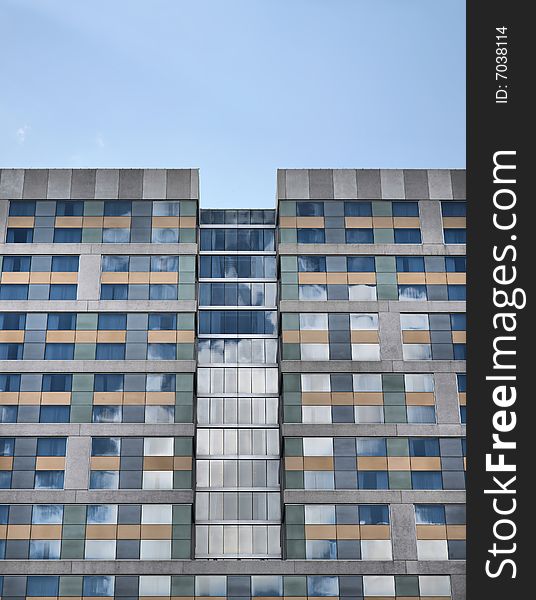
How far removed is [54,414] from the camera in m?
62.3

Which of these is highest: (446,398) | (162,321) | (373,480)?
(162,321)

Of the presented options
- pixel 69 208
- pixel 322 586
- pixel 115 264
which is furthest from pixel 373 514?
pixel 69 208

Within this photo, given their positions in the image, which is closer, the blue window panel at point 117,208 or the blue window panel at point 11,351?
the blue window panel at point 11,351

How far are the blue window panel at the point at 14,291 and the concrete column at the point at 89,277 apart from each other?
429 cm

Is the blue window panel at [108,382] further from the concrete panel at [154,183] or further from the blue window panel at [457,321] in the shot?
the blue window panel at [457,321]

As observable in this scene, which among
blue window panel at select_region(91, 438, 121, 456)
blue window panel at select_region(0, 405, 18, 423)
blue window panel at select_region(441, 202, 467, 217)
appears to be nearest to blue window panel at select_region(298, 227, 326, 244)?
blue window panel at select_region(441, 202, 467, 217)

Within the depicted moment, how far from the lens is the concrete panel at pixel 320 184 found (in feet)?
224

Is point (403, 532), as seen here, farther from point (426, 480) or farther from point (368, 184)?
point (368, 184)

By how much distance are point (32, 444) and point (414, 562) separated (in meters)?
28.7

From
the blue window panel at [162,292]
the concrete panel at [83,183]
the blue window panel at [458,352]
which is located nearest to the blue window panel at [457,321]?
the blue window panel at [458,352]

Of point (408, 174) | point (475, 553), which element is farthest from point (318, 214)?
point (475, 553)

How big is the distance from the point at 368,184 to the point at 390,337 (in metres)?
13.0

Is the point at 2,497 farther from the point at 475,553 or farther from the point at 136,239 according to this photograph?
the point at 475,553

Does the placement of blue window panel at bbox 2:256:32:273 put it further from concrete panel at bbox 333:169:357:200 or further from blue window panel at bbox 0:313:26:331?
concrete panel at bbox 333:169:357:200
